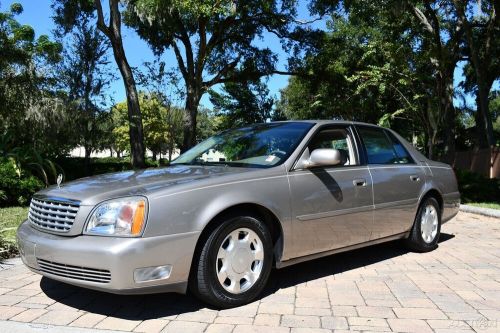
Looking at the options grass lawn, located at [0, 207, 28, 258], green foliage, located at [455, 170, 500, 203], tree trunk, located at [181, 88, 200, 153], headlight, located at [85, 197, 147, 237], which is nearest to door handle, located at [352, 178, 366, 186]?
headlight, located at [85, 197, 147, 237]

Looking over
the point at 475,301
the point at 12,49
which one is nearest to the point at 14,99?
the point at 12,49

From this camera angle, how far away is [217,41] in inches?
771

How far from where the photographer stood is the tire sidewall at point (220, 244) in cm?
393

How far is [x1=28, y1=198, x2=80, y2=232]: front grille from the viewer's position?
383 cm

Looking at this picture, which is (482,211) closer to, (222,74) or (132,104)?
(132,104)

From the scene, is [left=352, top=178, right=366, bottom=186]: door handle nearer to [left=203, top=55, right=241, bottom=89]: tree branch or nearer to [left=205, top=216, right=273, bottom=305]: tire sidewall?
[left=205, top=216, right=273, bottom=305]: tire sidewall

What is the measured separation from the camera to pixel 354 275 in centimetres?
524

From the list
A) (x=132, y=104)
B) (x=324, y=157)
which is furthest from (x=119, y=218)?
(x=132, y=104)

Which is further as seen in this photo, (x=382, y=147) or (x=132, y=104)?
(x=132, y=104)

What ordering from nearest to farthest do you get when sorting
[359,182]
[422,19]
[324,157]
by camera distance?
[324,157] → [359,182] → [422,19]

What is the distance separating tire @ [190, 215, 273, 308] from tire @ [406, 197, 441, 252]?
250cm

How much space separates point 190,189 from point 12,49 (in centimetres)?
1114

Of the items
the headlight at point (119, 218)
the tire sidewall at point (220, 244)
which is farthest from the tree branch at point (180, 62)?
the headlight at point (119, 218)

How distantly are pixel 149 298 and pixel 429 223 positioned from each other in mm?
3645
